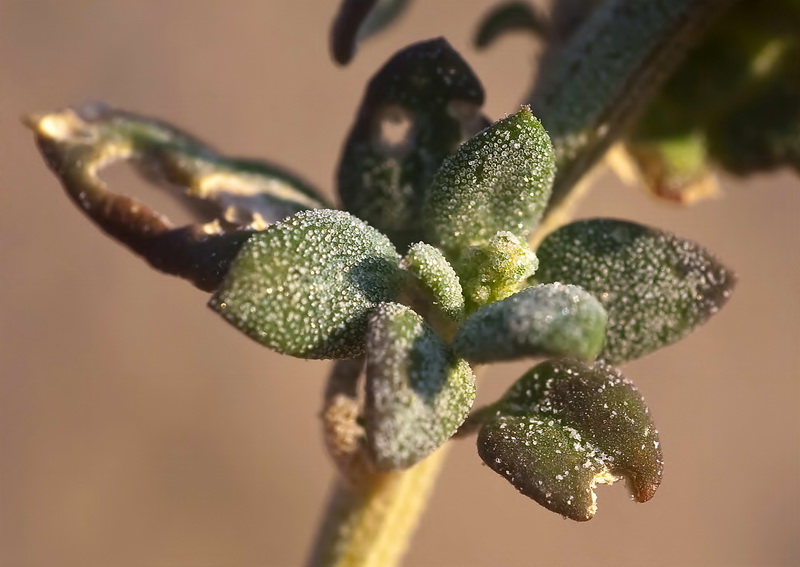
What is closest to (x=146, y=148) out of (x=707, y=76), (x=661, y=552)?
(x=707, y=76)

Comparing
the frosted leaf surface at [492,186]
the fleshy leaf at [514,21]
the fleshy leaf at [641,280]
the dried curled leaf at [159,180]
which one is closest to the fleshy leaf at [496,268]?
the frosted leaf surface at [492,186]

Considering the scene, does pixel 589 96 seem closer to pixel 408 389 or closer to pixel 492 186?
pixel 492 186

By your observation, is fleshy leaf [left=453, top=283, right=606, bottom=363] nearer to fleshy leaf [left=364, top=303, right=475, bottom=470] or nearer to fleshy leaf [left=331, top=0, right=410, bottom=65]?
fleshy leaf [left=364, top=303, right=475, bottom=470]

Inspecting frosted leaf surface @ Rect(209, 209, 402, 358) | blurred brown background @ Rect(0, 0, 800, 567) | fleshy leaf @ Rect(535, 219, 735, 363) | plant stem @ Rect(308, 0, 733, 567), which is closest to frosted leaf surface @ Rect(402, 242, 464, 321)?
frosted leaf surface @ Rect(209, 209, 402, 358)

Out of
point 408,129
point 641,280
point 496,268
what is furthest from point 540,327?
point 408,129

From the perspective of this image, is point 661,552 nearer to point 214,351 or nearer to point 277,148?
point 214,351

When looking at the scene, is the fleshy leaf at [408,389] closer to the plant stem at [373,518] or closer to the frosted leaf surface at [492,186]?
the frosted leaf surface at [492,186]

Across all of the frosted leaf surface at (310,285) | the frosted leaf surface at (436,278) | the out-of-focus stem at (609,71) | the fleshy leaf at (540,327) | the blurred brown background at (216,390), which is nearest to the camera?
the fleshy leaf at (540,327)
